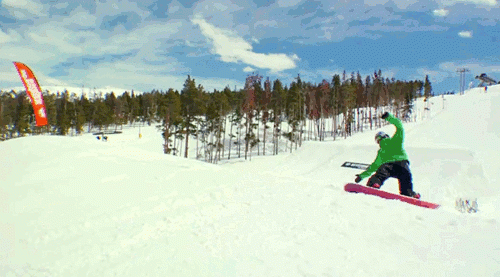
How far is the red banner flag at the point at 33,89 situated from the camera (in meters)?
14.2

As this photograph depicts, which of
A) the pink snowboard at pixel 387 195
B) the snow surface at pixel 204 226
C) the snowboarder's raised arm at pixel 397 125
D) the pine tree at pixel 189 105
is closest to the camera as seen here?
the snow surface at pixel 204 226

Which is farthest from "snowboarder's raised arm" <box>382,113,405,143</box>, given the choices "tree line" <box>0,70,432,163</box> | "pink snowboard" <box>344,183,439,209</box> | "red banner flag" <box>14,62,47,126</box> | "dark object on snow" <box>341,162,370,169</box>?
"tree line" <box>0,70,432,163</box>

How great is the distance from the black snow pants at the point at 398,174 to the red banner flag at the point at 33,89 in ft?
53.8

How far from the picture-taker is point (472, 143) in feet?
74.0

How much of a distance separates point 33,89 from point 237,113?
3683 centimetres

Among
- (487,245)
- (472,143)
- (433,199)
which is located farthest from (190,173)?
(472,143)

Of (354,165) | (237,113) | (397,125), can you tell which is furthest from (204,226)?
(237,113)

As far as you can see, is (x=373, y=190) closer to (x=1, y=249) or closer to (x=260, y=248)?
(x=260, y=248)

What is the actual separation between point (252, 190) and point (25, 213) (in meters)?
4.99

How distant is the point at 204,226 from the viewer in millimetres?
4805

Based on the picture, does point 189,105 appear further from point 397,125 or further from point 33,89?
point 397,125

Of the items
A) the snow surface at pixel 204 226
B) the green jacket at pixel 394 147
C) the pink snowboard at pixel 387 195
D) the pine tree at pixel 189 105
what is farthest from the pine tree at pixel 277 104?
the pink snowboard at pixel 387 195

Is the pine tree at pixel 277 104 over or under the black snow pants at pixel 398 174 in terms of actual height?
over

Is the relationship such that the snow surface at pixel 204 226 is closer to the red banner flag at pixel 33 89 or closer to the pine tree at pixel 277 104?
the red banner flag at pixel 33 89
